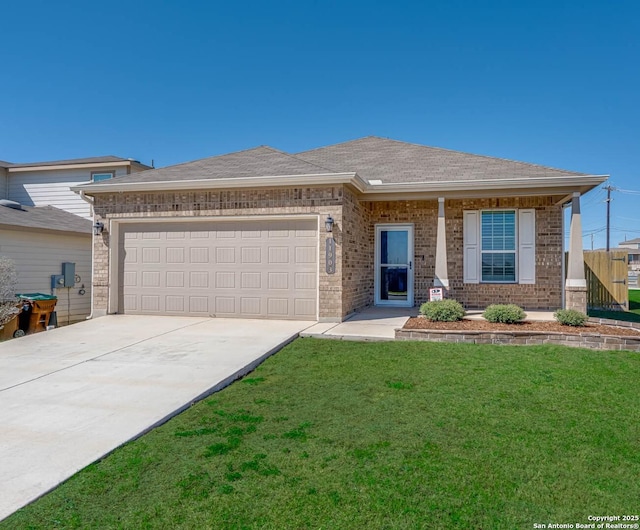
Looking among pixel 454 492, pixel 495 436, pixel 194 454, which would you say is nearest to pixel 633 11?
pixel 495 436

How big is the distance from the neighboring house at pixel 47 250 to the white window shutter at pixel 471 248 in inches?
439

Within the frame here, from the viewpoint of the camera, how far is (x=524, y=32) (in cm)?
1095

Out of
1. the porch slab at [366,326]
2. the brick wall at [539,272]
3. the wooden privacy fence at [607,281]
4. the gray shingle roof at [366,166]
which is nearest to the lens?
the porch slab at [366,326]

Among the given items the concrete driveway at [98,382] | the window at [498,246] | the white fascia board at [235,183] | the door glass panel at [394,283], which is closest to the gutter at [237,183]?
the white fascia board at [235,183]

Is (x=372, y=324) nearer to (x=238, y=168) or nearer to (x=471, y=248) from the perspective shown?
(x=471, y=248)

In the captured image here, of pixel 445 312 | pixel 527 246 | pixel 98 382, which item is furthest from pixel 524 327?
pixel 98 382

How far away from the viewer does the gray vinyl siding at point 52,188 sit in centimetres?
1563

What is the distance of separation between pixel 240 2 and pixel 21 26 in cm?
572

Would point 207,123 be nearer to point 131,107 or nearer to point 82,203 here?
point 131,107

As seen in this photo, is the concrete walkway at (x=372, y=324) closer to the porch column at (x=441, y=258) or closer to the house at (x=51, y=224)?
the porch column at (x=441, y=258)

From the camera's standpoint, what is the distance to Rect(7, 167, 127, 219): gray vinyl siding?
15.6 metres

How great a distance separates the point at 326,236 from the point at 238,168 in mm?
2801

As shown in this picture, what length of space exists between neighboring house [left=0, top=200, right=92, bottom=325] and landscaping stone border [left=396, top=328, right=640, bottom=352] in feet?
33.4

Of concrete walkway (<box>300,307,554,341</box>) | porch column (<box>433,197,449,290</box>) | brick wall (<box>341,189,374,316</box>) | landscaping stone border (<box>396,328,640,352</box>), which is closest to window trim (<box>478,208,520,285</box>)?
concrete walkway (<box>300,307,554,341</box>)
